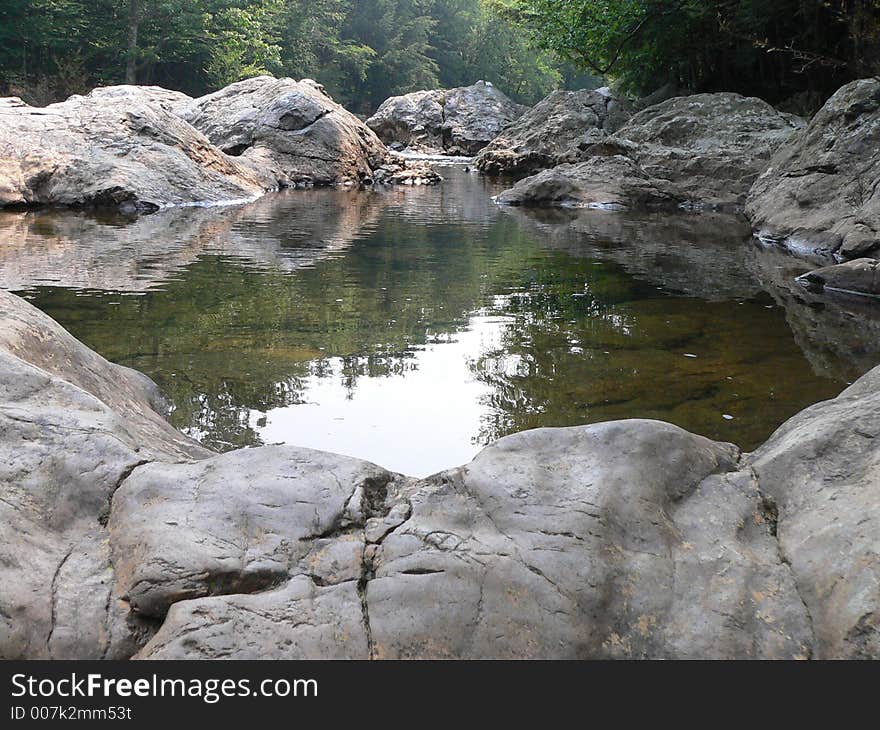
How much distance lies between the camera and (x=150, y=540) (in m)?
2.17

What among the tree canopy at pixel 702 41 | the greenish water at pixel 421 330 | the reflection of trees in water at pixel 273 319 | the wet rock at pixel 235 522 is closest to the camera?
the wet rock at pixel 235 522

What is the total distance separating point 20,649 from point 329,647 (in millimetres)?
681

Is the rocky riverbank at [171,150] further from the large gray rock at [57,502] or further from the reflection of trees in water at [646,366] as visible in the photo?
the large gray rock at [57,502]

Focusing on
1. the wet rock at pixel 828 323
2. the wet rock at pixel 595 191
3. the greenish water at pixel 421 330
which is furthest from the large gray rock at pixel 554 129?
the wet rock at pixel 828 323

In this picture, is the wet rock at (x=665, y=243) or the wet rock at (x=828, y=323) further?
the wet rock at (x=665, y=243)

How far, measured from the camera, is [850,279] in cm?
698

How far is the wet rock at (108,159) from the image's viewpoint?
41.2 ft

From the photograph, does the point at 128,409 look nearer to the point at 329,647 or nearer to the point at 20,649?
the point at 20,649

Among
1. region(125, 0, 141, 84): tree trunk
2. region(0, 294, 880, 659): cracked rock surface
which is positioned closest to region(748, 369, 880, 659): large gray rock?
region(0, 294, 880, 659): cracked rock surface

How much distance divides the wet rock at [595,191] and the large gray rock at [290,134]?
14.7 ft

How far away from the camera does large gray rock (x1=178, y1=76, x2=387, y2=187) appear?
1756 cm

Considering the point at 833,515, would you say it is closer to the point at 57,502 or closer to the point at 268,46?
the point at 57,502

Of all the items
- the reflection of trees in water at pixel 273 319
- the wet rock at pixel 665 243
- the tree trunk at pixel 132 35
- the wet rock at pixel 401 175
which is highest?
the tree trunk at pixel 132 35

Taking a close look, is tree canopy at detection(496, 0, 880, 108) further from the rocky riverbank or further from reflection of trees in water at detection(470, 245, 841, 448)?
reflection of trees in water at detection(470, 245, 841, 448)
